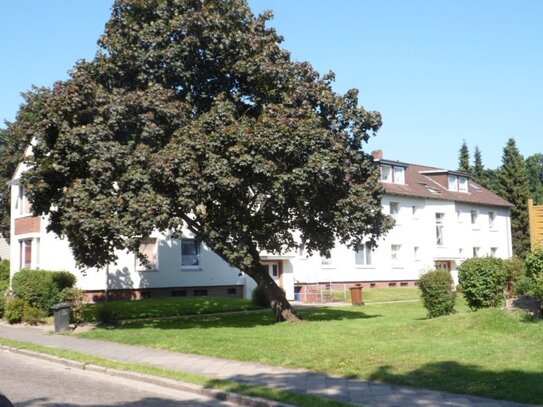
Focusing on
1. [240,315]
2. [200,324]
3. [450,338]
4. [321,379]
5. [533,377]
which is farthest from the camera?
[240,315]

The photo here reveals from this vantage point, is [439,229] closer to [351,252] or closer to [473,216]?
[473,216]

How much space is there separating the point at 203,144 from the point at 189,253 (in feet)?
66.7

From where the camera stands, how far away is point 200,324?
22.0 metres

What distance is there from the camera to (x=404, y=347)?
13477 mm

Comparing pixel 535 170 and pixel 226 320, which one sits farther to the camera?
pixel 535 170

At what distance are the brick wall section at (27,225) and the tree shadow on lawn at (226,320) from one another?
13546 millimetres

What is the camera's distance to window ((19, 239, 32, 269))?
36625 mm

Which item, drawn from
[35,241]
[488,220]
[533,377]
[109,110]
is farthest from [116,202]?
[488,220]

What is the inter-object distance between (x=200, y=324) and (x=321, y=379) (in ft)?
37.2

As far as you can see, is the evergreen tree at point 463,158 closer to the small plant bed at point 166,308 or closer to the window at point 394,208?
the window at point 394,208

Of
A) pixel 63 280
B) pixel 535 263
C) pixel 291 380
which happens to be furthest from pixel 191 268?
pixel 291 380

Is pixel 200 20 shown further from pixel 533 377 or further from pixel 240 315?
pixel 533 377

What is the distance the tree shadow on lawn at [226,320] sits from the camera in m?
21.5

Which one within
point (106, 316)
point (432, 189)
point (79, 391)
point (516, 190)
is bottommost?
point (79, 391)
